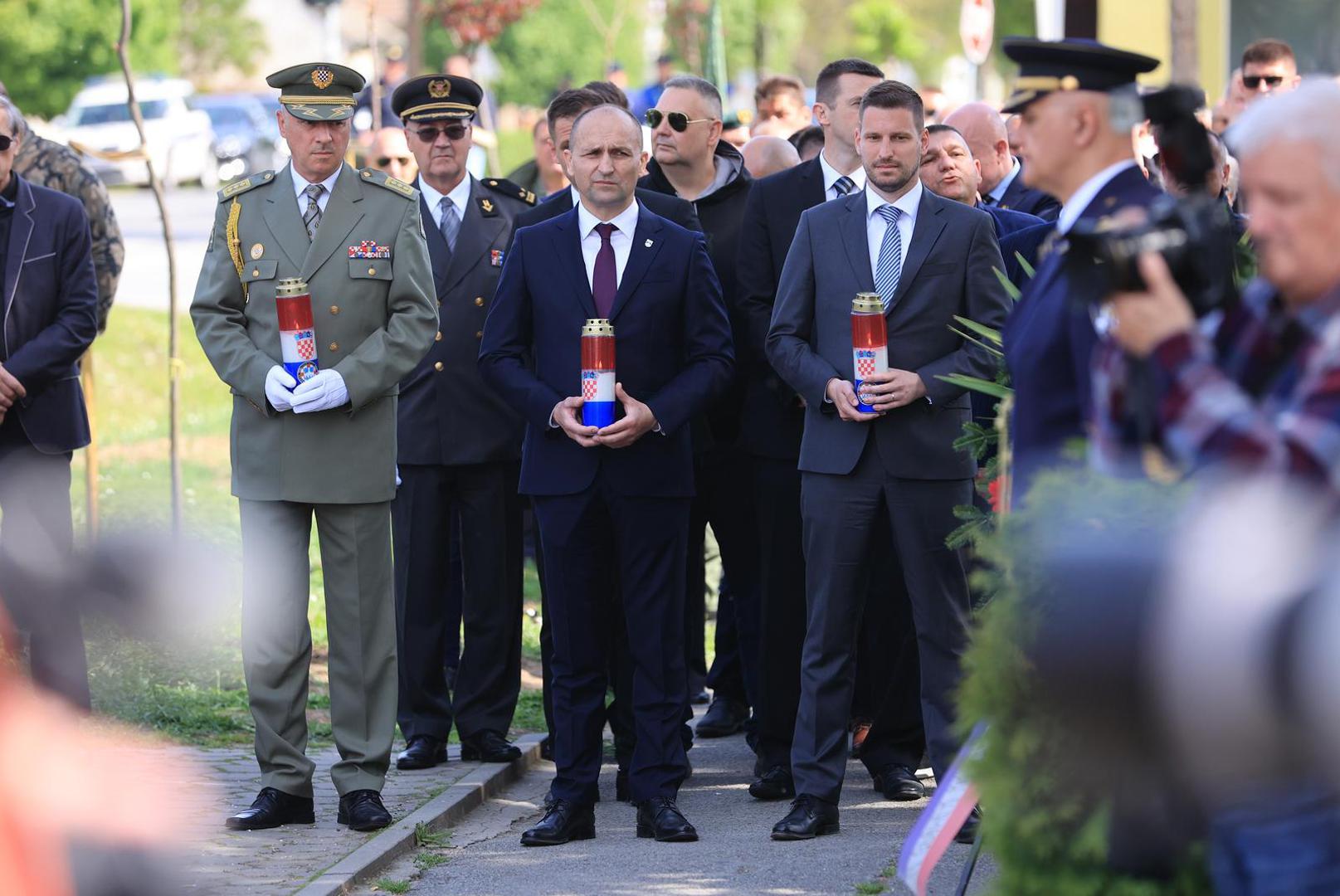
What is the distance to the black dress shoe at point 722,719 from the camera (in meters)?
9.23

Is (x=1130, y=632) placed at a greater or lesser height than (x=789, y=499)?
greater

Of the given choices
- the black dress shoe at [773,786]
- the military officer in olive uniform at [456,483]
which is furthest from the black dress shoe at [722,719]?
the black dress shoe at [773,786]

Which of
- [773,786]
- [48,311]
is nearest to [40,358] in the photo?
[48,311]

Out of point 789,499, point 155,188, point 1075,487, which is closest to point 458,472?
point 789,499

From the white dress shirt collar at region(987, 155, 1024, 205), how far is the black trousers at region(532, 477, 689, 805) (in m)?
2.83

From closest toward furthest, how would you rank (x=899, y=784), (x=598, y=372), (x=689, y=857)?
(x=598, y=372) < (x=689, y=857) < (x=899, y=784)

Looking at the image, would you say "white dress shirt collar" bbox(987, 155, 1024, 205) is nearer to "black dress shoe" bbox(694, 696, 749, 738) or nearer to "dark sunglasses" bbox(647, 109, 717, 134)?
"dark sunglasses" bbox(647, 109, 717, 134)

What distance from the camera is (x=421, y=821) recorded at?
23.8 feet

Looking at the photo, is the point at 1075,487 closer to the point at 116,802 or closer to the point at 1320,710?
the point at 1320,710

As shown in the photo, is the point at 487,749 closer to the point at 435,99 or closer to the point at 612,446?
the point at 612,446

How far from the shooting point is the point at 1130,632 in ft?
11.5

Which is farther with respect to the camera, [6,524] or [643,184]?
[643,184]

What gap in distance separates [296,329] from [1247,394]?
13.2 ft

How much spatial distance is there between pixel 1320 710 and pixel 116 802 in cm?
195
